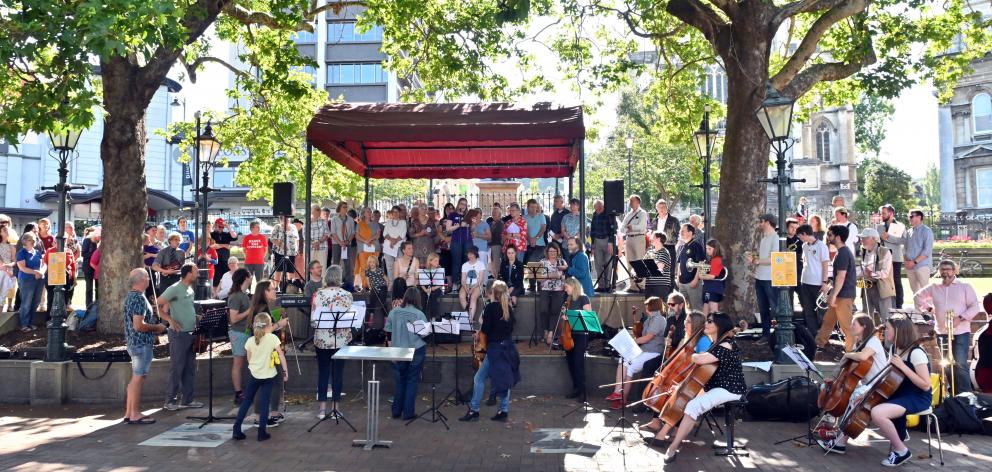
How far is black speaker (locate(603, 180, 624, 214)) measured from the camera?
15.2 meters

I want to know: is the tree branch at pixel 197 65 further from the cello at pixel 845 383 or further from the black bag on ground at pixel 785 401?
the cello at pixel 845 383

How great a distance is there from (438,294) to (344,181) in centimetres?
1420

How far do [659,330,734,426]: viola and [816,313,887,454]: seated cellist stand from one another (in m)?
1.38

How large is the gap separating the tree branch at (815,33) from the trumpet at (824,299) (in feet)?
13.9

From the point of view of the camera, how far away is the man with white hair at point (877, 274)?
41.3 feet

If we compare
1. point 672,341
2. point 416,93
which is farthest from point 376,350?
point 416,93

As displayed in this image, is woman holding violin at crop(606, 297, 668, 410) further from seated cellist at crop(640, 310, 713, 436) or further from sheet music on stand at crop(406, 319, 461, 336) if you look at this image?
sheet music on stand at crop(406, 319, 461, 336)

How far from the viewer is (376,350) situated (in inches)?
349

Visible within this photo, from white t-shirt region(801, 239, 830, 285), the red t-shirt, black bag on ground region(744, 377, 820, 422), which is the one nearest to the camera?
black bag on ground region(744, 377, 820, 422)

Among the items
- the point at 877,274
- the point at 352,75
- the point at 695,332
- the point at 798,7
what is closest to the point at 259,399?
the point at 695,332

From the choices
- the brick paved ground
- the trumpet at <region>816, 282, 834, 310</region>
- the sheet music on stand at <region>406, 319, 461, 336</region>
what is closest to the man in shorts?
the brick paved ground

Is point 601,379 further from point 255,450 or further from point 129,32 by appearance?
point 129,32

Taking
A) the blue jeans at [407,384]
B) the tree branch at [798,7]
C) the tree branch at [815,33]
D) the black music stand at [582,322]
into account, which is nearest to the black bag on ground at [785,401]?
the black music stand at [582,322]

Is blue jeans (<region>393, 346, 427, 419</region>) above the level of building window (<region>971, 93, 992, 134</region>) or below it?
below
